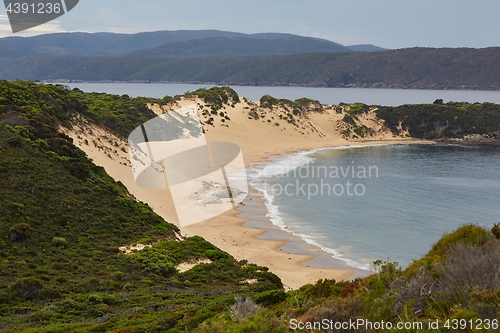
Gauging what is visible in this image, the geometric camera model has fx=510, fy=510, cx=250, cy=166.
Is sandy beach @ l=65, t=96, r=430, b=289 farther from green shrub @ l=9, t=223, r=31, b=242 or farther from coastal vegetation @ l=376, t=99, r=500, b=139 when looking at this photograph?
coastal vegetation @ l=376, t=99, r=500, b=139

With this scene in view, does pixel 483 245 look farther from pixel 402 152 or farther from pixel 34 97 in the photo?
pixel 402 152

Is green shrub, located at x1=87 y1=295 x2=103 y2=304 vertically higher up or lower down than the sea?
higher up

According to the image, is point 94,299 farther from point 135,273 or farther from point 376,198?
point 376,198

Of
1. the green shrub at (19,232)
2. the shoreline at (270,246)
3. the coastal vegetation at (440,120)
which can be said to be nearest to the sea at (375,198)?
the shoreline at (270,246)

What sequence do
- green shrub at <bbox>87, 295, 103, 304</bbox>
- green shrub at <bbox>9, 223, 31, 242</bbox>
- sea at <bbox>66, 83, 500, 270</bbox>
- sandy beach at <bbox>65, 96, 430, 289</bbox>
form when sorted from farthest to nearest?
sea at <bbox>66, 83, 500, 270</bbox> < sandy beach at <bbox>65, 96, 430, 289</bbox> < green shrub at <bbox>9, 223, 31, 242</bbox> < green shrub at <bbox>87, 295, 103, 304</bbox>

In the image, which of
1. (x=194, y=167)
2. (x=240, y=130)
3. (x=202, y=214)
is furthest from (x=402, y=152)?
(x=202, y=214)

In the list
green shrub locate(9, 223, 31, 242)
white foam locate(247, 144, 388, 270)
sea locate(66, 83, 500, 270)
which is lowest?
sea locate(66, 83, 500, 270)

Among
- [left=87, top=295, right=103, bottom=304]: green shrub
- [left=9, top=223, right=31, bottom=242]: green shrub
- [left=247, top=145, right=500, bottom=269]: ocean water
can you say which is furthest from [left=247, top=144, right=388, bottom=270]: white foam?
[left=9, top=223, right=31, bottom=242]: green shrub

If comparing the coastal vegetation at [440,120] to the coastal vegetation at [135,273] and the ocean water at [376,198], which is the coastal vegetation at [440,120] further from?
the coastal vegetation at [135,273]
